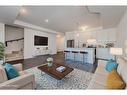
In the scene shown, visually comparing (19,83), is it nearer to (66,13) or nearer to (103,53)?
(66,13)

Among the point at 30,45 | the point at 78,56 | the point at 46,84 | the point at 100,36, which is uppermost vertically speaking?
the point at 100,36

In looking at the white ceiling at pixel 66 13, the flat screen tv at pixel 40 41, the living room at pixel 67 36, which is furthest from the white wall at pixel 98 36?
the flat screen tv at pixel 40 41

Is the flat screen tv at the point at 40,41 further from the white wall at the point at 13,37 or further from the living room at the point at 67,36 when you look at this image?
the white wall at the point at 13,37

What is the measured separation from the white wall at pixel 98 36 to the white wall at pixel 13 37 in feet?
15.9

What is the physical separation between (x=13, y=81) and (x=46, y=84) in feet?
3.65

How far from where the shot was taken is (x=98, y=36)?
24.2 feet

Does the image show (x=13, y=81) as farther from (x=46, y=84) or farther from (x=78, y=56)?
(x=78, y=56)

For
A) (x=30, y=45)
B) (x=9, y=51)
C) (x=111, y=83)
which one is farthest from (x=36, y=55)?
(x=111, y=83)

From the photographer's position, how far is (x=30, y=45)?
7234mm

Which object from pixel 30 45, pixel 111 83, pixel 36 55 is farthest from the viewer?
pixel 36 55

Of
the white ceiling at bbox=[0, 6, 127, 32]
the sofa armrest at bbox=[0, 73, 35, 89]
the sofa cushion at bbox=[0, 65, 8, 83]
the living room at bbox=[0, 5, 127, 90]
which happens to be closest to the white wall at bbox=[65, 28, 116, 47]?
the living room at bbox=[0, 5, 127, 90]

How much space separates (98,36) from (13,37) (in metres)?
6.71

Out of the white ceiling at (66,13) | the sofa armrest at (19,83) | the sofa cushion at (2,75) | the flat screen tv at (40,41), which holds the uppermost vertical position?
the white ceiling at (66,13)

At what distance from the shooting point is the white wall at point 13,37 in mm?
6551
